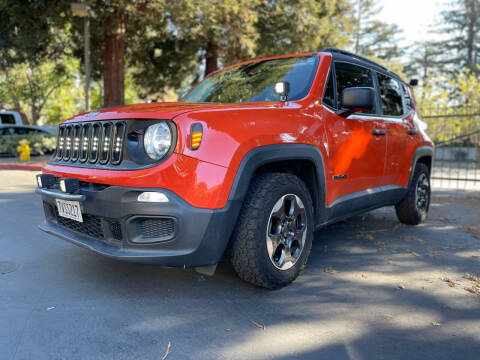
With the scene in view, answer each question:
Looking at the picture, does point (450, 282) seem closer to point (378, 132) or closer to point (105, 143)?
point (378, 132)

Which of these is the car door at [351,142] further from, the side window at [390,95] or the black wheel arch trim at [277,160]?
the side window at [390,95]

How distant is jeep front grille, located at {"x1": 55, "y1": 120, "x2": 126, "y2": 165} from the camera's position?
2.59 m

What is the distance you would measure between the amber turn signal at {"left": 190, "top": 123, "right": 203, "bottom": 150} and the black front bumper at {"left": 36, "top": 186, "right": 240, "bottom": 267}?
0.32 meters

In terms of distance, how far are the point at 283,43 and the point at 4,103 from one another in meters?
32.6

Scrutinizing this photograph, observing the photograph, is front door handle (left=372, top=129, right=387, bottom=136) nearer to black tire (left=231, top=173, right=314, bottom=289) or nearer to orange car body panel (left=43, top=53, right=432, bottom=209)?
orange car body panel (left=43, top=53, right=432, bottom=209)

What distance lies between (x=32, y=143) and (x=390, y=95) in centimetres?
1448

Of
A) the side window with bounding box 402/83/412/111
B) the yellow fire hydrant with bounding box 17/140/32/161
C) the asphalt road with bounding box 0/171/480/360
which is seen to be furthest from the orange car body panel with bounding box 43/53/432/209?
the yellow fire hydrant with bounding box 17/140/32/161

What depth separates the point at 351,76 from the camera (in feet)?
12.8

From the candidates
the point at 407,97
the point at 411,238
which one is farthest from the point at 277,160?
the point at 407,97

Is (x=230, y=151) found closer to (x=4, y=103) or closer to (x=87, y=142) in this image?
(x=87, y=142)

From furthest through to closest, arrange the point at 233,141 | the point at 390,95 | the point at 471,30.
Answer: the point at 471,30
the point at 390,95
the point at 233,141

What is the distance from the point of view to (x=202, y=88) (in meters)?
4.30

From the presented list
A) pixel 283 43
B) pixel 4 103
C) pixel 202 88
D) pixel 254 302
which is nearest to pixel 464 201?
pixel 202 88

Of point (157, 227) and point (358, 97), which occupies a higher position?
point (358, 97)
